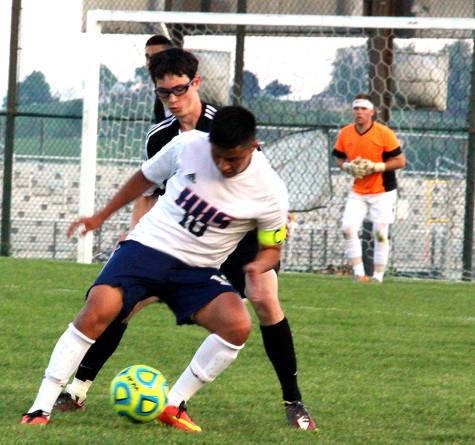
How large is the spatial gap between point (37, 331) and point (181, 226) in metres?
3.46

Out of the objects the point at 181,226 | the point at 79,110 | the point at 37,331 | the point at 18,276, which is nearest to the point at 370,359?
the point at 37,331

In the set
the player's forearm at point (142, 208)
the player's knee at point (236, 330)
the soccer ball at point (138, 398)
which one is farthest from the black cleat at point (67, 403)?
the player's forearm at point (142, 208)

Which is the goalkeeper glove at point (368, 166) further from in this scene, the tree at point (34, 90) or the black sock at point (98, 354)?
the black sock at point (98, 354)

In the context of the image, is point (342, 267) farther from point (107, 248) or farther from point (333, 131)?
point (107, 248)

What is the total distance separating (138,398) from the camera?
5.69 metres

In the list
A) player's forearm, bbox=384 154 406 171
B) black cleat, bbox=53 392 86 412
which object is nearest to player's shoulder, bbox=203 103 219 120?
black cleat, bbox=53 392 86 412

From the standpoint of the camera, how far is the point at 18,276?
1276cm

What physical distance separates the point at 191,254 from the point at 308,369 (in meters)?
2.31

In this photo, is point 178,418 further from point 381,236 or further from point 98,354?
point 381,236

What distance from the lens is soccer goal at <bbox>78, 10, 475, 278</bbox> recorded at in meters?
16.4

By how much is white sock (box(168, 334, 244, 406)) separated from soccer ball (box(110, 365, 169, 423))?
0.21ft

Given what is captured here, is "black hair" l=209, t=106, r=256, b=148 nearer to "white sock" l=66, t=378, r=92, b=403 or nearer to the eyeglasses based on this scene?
the eyeglasses

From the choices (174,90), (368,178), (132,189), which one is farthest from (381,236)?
(132,189)

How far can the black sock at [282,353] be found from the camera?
235 inches
